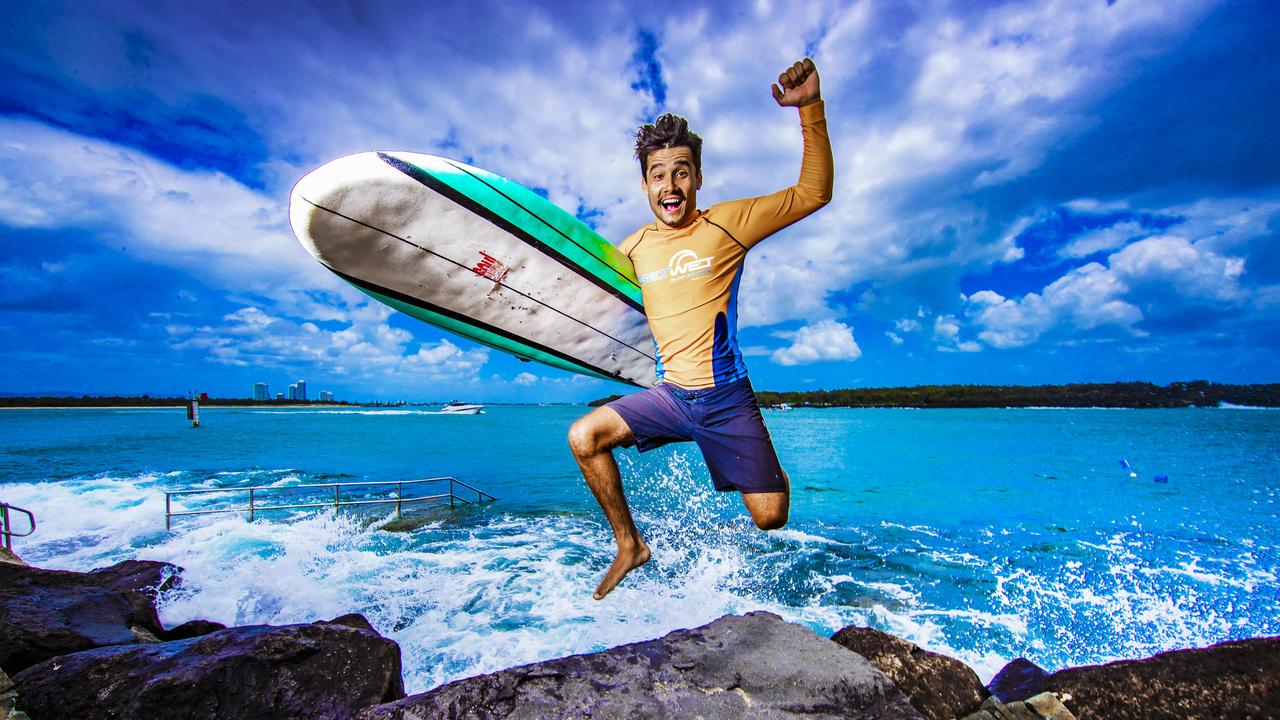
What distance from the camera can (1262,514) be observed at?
618 inches

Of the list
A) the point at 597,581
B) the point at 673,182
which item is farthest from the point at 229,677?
the point at 597,581

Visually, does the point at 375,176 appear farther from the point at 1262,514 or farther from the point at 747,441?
the point at 1262,514

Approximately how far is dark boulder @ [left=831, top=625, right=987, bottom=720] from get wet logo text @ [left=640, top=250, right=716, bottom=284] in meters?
2.79

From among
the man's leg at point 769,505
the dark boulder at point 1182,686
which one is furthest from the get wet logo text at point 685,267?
the dark boulder at point 1182,686

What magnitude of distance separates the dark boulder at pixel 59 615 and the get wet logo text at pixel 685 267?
4799 millimetres

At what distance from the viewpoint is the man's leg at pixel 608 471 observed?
2254 mm

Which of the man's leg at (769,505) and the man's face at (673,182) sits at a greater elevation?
the man's face at (673,182)

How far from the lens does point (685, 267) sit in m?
2.36

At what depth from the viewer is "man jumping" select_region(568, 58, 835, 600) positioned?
2.25 m

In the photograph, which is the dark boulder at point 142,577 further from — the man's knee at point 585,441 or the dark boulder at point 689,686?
the man's knee at point 585,441

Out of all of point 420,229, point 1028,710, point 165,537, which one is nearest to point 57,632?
point 420,229

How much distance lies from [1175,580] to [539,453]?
2911cm

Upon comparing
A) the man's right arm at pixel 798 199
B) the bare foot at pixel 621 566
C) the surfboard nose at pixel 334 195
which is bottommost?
the bare foot at pixel 621 566

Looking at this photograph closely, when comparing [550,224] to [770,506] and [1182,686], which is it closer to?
[770,506]
